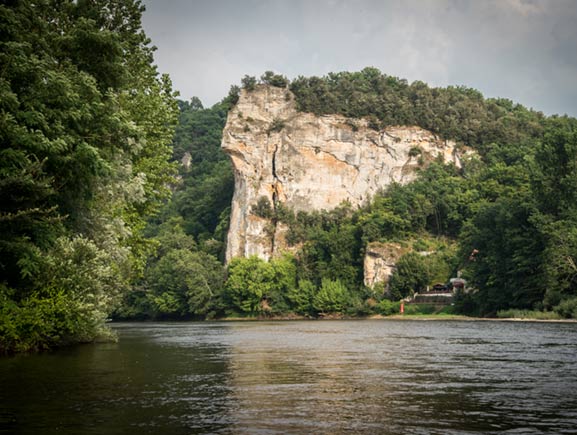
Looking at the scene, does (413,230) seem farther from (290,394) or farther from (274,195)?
(290,394)

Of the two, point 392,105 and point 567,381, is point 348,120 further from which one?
point 567,381

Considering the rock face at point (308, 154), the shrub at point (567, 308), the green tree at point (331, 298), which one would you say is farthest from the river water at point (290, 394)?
the rock face at point (308, 154)

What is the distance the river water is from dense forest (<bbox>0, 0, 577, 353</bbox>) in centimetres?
439

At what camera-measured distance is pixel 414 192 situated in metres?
105

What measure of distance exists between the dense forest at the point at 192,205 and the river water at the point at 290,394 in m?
4.39

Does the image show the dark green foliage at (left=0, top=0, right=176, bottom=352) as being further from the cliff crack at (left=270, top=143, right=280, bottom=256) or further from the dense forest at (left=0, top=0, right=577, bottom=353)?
the cliff crack at (left=270, top=143, right=280, bottom=256)

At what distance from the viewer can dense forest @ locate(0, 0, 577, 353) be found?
18.8 meters

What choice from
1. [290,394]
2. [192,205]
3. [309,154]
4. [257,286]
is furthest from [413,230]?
[290,394]

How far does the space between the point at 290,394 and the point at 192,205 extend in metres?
123

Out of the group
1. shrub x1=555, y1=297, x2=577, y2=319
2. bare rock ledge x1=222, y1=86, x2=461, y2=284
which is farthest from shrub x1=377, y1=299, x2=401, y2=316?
shrub x1=555, y1=297, x2=577, y2=319

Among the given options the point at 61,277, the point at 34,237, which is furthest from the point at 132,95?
the point at 34,237

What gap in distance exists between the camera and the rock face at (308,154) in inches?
4387

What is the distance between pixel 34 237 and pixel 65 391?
7502 mm

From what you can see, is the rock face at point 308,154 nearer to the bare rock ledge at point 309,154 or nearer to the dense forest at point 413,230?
the bare rock ledge at point 309,154
